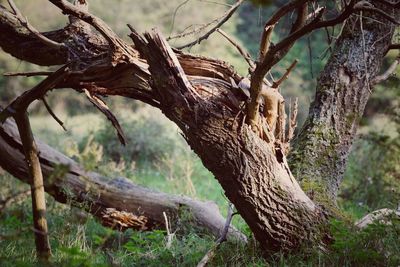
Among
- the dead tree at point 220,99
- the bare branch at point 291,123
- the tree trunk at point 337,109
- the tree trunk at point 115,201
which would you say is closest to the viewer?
the dead tree at point 220,99

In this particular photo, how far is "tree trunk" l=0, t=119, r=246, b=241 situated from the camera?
5.61m

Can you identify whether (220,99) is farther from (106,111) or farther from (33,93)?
(33,93)

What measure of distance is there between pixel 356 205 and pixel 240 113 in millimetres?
4614

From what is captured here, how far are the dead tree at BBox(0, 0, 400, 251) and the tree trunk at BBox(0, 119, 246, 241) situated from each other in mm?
1295

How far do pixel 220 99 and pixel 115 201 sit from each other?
7.69 feet

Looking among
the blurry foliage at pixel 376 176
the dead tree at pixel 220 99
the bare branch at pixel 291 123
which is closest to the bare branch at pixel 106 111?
the dead tree at pixel 220 99

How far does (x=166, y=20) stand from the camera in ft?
72.5

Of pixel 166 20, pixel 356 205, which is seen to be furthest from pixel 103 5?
pixel 356 205

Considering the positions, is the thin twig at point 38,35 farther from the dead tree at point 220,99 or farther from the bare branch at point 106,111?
the bare branch at point 106,111

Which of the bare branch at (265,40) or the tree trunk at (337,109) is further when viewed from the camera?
the tree trunk at (337,109)

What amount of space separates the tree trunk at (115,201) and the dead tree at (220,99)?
1.29 m

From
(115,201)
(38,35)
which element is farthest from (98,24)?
(115,201)

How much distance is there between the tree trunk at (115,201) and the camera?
5.61m

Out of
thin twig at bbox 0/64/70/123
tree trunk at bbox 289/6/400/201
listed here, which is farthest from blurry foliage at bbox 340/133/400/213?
thin twig at bbox 0/64/70/123
